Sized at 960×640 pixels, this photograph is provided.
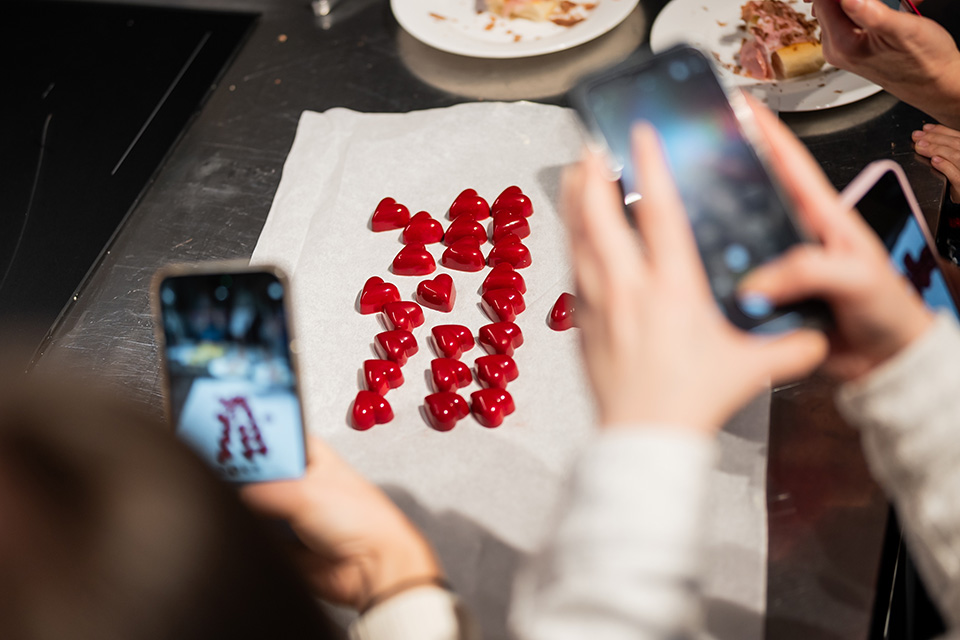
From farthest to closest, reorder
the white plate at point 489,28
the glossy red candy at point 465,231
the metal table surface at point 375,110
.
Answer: the white plate at point 489,28 → the glossy red candy at point 465,231 → the metal table surface at point 375,110

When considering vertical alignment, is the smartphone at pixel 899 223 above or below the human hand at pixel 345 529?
above

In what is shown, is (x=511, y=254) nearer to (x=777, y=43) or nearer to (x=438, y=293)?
(x=438, y=293)

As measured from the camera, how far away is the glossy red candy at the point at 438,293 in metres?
1.16

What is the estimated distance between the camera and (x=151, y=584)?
1.52ft

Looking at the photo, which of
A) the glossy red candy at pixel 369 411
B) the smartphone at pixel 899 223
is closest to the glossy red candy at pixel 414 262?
the glossy red candy at pixel 369 411

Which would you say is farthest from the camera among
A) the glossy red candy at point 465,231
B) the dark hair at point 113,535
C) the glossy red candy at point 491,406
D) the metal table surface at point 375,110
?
the glossy red candy at point 465,231

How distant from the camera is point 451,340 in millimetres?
1112

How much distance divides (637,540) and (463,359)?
66cm

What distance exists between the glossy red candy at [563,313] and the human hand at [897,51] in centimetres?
53

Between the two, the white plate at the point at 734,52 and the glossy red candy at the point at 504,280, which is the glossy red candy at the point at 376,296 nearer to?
the glossy red candy at the point at 504,280

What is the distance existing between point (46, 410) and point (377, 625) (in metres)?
0.34

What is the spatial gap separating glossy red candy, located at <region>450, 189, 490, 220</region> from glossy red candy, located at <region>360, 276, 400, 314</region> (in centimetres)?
18

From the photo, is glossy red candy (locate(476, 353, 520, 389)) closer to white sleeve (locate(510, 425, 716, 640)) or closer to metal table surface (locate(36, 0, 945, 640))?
metal table surface (locate(36, 0, 945, 640))

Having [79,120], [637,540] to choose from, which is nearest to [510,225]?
[637,540]
